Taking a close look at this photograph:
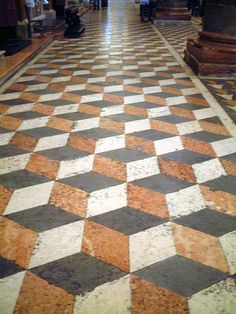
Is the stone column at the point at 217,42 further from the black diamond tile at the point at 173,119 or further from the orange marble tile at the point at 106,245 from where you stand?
the orange marble tile at the point at 106,245

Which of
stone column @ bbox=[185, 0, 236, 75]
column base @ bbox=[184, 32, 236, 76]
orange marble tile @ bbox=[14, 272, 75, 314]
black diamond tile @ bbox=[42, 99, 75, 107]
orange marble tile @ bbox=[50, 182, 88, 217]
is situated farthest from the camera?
column base @ bbox=[184, 32, 236, 76]

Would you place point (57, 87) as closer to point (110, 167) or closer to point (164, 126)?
point (164, 126)

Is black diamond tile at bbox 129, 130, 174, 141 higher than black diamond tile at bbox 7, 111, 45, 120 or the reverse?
the reverse

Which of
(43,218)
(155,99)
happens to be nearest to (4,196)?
(43,218)

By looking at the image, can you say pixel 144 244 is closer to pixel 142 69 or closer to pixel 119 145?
pixel 119 145

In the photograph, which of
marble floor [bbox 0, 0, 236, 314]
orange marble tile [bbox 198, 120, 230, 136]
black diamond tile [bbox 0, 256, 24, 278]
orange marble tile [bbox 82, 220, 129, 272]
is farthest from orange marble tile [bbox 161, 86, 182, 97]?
black diamond tile [bbox 0, 256, 24, 278]

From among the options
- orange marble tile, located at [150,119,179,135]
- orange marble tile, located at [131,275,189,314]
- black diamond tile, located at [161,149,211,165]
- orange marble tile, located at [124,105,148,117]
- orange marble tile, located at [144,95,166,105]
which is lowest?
orange marble tile, located at [131,275,189,314]

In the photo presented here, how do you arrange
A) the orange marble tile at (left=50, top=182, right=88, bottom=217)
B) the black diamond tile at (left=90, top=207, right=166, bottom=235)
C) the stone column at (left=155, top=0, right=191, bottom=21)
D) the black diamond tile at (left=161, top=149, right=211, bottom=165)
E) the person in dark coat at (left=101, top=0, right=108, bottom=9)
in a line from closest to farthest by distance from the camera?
the black diamond tile at (left=90, top=207, right=166, bottom=235), the orange marble tile at (left=50, top=182, right=88, bottom=217), the black diamond tile at (left=161, top=149, right=211, bottom=165), the stone column at (left=155, top=0, right=191, bottom=21), the person in dark coat at (left=101, top=0, right=108, bottom=9)

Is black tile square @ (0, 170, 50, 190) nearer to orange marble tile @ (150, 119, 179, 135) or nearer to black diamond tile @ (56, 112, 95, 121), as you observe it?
black diamond tile @ (56, 112, 95, 121)

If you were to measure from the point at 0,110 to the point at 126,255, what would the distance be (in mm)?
2987

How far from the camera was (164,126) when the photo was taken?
12.4 feet

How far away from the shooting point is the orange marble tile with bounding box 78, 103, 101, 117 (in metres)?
4.14

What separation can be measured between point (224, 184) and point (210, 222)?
55 centimetres

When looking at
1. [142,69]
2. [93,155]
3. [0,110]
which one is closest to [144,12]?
[142,69]
